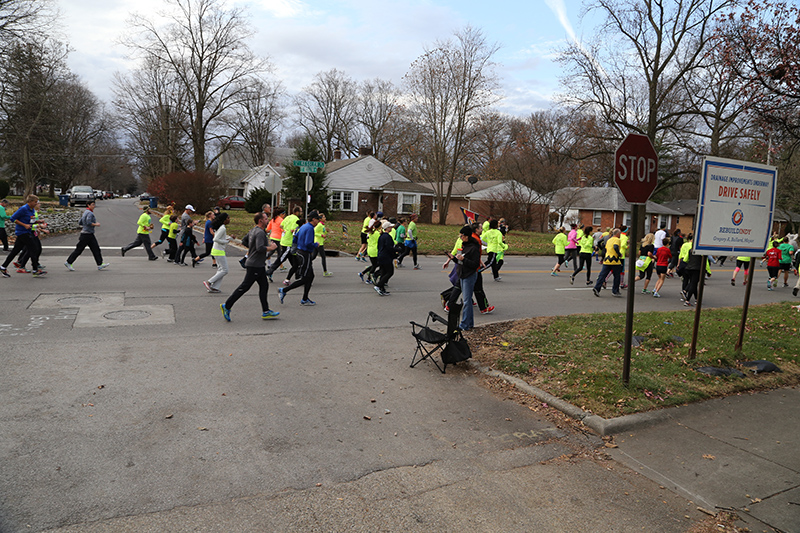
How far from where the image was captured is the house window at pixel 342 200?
1833 inches

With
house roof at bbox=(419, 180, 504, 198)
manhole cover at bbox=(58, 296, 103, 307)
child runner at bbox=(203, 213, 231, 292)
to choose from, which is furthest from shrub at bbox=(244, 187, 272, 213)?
manhole cover at bbox=(58, 296, 103, 307)

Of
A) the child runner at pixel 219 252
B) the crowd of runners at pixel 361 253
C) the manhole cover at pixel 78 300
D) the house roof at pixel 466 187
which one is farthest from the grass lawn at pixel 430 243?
the house roof at pixel 466 187

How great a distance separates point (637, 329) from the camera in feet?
29.7

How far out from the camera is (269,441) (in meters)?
4.61

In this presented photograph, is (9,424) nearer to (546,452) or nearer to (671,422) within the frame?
(546,452)

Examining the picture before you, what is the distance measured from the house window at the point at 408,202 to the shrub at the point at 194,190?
17.3 meters

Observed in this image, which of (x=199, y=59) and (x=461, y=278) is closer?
(x=461, y=278)

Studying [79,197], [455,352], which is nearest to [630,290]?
[455,352]

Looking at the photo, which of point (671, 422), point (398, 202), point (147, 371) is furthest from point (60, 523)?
point (398, 202)

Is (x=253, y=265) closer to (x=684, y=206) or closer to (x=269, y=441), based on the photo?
(x=269, y=441)

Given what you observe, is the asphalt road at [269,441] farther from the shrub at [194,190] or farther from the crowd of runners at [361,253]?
the shrub at [194,190]

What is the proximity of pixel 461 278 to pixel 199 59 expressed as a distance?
43.5m

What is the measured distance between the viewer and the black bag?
692cm

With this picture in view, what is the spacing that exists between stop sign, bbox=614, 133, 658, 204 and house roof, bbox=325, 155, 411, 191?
136 ft
